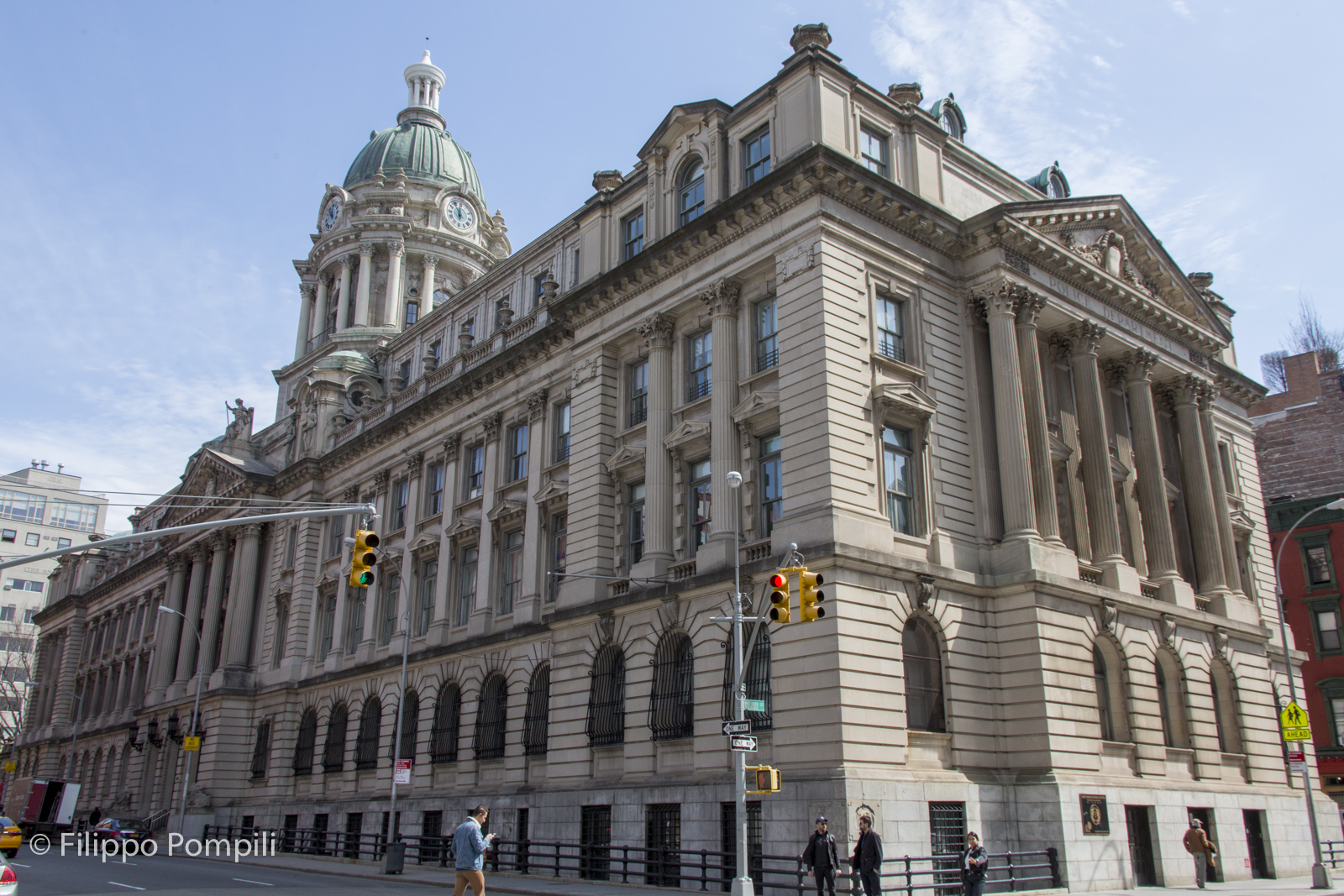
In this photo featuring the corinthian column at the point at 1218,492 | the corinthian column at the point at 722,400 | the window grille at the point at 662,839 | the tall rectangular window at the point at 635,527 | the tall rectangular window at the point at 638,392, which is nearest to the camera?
the window grille at the point at 662,839

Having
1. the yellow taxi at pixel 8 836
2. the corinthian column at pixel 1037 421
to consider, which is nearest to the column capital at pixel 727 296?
the corinthian column at pixel 1037 421

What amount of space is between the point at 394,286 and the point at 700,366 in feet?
141

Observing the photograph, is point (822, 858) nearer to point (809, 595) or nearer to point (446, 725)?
point (809, 595)

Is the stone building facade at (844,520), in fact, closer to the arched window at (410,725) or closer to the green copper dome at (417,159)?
the arched window at (410,725)

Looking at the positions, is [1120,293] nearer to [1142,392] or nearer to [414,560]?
[1142,392]

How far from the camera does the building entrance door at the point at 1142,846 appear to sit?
2878 centimetres

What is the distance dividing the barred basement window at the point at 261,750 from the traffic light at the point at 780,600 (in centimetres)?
4109

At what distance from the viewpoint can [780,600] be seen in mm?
20859

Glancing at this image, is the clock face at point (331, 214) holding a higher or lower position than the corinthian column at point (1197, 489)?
higher

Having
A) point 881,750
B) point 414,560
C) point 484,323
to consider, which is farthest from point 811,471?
point 484,323

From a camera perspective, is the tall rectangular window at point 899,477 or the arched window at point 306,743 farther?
the arched window at point 306,743

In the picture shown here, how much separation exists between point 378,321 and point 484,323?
2140 cm

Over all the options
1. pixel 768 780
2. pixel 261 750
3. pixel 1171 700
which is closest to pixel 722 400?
→ pixel 768 780

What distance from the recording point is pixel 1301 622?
2105 inches
